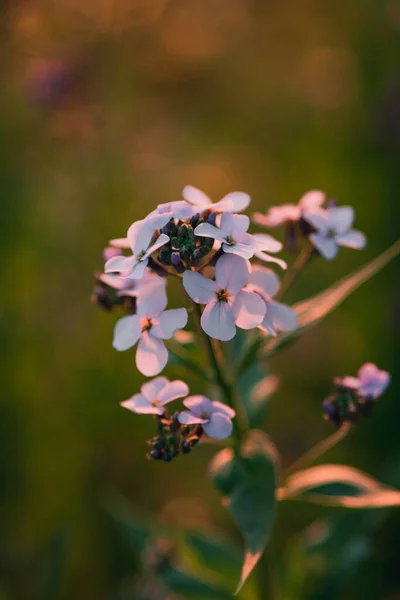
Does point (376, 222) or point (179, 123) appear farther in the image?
point (179, 123)

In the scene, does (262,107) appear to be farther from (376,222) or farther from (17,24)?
(17,24)

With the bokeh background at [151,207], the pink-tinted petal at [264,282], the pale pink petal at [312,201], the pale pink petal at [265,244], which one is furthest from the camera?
the bokeh background at [151,207]

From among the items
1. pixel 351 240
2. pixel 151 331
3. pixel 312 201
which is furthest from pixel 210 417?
pixel 312 201

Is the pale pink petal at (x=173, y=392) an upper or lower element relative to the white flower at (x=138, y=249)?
lower

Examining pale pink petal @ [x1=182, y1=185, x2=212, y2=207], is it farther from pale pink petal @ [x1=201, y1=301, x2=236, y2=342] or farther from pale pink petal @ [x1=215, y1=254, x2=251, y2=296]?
pale pink petal @ [x1=201, y1=301, x2=236, y2=342]

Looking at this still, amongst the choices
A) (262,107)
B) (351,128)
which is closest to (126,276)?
(351,128)

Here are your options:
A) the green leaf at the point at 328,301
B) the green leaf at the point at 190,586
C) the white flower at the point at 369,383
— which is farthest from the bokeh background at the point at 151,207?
the green leaf at the point at 328,301

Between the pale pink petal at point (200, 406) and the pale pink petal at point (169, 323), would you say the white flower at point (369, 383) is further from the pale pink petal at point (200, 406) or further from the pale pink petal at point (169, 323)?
the pale pink petal at point (169, 323)
